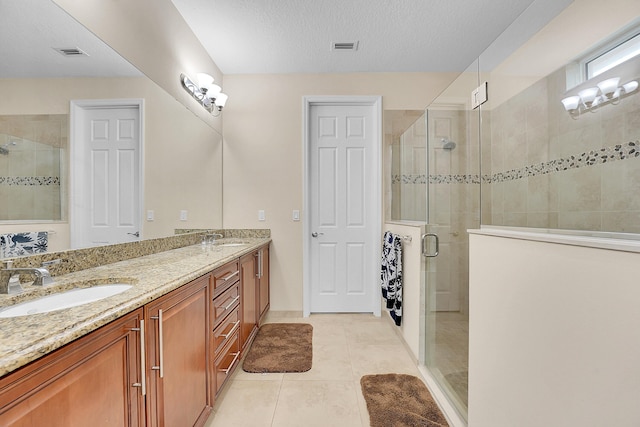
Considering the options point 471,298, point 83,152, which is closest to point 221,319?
point 83,152

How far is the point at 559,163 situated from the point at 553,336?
1.99 feet

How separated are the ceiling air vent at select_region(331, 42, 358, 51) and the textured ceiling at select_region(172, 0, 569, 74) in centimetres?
5

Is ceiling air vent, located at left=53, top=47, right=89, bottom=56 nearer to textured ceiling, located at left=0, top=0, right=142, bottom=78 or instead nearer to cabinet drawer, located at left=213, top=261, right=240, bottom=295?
textured ceiling, located at left=0, top=0, right=142, bottom=78

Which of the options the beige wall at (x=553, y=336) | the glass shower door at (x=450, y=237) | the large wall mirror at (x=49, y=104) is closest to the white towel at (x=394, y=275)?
the glass shower door at (x=450, y=237)

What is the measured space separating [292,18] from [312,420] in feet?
9.14

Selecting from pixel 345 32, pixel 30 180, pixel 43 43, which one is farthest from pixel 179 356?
pixel 345 32

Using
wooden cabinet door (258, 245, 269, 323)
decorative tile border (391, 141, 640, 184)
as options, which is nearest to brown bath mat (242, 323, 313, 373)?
wooden cabinet door (258, 245, 269, 323)

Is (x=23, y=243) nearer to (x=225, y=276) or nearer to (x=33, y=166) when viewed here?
(x=33, y=166)

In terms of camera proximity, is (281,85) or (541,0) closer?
(541,0)

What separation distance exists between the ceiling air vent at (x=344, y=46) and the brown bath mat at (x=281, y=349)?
105 inches

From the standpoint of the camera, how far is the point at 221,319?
1.62 m

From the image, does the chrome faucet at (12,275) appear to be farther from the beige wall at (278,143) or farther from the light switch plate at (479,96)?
the beige wall at (278,143)

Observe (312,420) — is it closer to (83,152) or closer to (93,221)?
(93,221)

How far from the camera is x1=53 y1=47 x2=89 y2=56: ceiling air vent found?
1221mm
